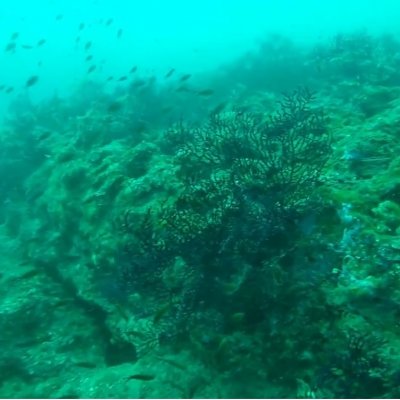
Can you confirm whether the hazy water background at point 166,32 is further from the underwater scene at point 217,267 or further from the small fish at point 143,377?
the small fish at point 143,377

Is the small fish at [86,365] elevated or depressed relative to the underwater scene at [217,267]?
depressed

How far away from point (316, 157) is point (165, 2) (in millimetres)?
166306

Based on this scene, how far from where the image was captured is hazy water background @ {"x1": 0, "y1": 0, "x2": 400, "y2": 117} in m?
41.5

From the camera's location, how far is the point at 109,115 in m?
12.4

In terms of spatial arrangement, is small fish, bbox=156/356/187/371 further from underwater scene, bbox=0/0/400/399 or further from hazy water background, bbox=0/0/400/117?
hazy water background, bbox=0/0/400/117

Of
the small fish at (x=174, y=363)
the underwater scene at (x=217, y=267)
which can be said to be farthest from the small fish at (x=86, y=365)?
the small fish at (x=174, y=363)

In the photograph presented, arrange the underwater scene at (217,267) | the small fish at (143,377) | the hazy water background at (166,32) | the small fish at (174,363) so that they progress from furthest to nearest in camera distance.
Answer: the hazy water background at (166,32) < the small fish at (174,363) < the small fish at (143,377) < the underwater scene at (217,267)

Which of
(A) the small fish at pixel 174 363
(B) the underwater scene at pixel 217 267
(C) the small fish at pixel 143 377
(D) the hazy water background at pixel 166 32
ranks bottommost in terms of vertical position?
(C) the small fish at pixel 143 377

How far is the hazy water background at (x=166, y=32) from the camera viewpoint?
41531 millimetres

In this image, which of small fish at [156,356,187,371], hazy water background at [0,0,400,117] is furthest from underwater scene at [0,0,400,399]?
hazy water background at [0,0,400,117]

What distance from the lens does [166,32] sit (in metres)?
90.2

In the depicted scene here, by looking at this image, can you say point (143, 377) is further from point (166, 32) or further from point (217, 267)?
point (166, 32)

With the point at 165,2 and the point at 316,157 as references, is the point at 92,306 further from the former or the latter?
the point at 165,2

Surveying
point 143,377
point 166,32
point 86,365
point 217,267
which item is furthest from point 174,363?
point 166,32
